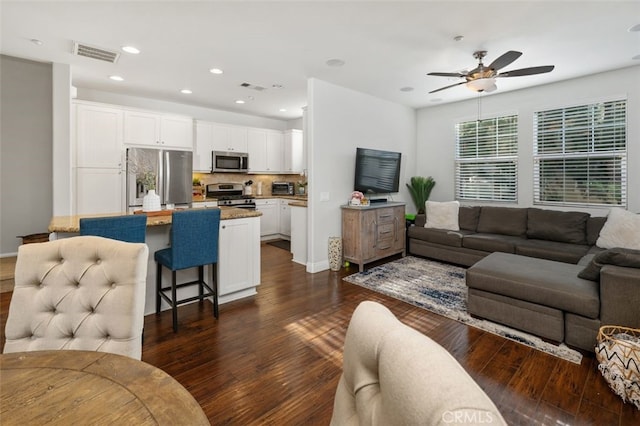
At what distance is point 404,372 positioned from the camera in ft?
1.56

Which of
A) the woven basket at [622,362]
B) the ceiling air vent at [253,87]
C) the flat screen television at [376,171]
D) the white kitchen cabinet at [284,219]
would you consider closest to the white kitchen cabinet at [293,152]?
the white kitchen cabinet at [284,219]

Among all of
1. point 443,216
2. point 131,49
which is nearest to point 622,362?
point 443,216

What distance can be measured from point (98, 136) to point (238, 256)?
3389 mm

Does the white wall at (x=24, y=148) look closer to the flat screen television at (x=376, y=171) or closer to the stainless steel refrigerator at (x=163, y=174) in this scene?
the stainless steel refrigerator at (x=163, y=174)

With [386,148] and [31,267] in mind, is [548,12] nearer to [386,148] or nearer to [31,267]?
[386,148]

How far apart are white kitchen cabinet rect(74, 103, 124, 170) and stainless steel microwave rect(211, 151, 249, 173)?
1.61 m

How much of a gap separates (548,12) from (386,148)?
3101 mm

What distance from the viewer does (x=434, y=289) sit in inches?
146

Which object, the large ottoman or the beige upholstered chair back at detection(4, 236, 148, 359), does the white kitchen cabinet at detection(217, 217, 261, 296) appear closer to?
the beige upholstered chair back at detection(4, 236, 148, 359)

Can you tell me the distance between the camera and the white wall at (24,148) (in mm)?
3877

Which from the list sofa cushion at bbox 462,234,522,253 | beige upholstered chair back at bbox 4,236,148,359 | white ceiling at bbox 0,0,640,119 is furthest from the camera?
sofa cushion at bbox 462,234,522,253

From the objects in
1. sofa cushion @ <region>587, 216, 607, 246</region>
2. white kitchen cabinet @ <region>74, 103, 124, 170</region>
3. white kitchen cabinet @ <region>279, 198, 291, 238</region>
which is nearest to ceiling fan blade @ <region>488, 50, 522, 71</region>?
sofa cushion @ <region>587, 216, 607, 246</region>

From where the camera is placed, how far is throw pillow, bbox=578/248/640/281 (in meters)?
2.22

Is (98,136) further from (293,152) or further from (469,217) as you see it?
(469,217)
